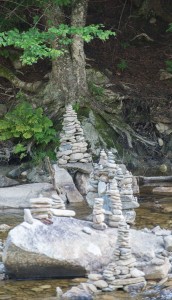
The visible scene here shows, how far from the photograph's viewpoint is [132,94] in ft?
71.5

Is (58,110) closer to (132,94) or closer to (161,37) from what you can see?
(132,94)

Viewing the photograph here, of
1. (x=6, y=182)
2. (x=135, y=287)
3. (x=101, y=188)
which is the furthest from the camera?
(x=6, y=182)

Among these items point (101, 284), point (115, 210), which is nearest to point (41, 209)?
point (115, 210)

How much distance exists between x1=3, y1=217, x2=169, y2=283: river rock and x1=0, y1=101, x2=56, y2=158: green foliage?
8382 mm

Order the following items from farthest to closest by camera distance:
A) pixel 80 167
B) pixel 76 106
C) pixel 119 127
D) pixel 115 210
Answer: pixel 119 127 < pixel 76 106 < pixel 80 167 < pixel 115 210

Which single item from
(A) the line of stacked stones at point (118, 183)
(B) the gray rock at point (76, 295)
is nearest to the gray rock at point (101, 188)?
(A) the line of stacked stones at point (118, 183)

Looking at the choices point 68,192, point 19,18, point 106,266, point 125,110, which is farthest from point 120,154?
point 106,266

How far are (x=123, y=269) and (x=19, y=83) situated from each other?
42.9 feet

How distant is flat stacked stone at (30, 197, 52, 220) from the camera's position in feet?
36.8

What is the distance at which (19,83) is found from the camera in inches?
864

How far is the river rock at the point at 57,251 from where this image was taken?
1030 cm

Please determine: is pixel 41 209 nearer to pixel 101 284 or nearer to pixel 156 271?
pixel 101 284

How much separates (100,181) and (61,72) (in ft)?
26.8

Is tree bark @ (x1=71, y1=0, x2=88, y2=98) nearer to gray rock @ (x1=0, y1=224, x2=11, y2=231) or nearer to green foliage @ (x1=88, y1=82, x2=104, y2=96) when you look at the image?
green foliage @ (x1=88, y1=82, x2=104, y2=96)
